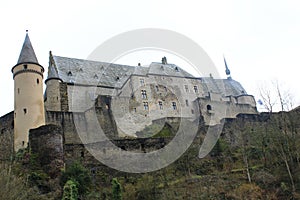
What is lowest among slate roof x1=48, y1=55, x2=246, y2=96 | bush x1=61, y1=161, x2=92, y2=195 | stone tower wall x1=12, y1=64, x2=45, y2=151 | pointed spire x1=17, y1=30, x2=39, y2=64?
bush x1=61, y1=161, x2=92, y2=195

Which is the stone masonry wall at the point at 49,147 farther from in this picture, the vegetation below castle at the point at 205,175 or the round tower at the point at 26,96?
the round tower at the point at 26,96

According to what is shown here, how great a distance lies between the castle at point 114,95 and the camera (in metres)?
36.1

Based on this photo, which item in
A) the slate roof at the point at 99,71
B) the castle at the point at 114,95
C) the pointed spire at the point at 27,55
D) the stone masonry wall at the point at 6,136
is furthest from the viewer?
the slate roof at the point at 99,71

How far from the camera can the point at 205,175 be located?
96.5ft

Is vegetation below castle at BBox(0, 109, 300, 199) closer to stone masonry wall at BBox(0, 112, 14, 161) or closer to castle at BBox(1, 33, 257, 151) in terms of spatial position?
stone masonry wall at BBox(0, 112, 14, 161)

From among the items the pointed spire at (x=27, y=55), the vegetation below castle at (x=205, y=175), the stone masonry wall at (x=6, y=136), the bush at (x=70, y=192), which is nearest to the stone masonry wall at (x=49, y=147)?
the vegetation below castle at (x=205, y=175)

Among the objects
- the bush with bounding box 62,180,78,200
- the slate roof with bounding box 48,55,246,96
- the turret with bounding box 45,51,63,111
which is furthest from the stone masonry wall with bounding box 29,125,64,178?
the slate roof with bounding box 48,55,246,96

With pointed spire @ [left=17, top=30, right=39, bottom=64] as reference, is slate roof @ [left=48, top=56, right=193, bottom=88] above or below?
above

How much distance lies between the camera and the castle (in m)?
36.1

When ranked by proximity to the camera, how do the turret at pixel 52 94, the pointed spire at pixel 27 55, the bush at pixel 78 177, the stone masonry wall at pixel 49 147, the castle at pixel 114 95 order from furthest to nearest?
1. the turret at pixel 52 94
2. the pointed spire at pixel 27 55
3. the castle at pixel 114 95
4. the stone masonry wall at pixel 49 147
5. the bush at pixel 78 177

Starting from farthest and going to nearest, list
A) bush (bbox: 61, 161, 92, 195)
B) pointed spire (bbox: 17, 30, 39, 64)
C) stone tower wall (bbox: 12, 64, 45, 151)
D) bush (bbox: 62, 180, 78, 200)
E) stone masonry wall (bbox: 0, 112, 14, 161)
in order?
pointed spire (bbox: 17, 30, 39, 64) < stone tower wall (bbox: 12, 64, 45, 151) < stone masonry wall (bbox: 0, 112, 14, 161) < bush (bbox: 61, 161, 92, 195) < bush (bbox: 62, 180, 78, 200)

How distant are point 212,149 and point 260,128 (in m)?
5.73

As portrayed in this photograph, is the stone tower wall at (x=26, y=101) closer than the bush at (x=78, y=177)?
No

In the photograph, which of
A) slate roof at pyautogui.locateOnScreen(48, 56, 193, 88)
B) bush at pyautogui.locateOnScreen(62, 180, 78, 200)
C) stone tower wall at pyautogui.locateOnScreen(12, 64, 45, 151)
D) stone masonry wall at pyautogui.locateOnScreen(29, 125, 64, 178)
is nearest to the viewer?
bush at pyautogui.locateOnScreen(62, 180, 78, 200)
